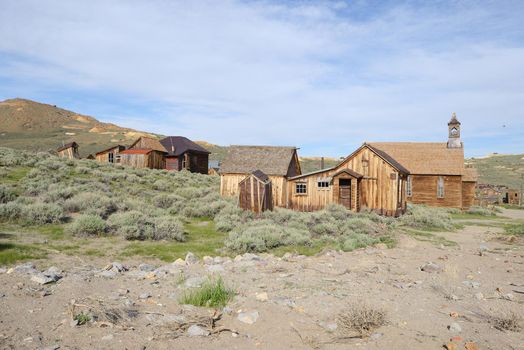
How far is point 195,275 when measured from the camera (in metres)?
8.38

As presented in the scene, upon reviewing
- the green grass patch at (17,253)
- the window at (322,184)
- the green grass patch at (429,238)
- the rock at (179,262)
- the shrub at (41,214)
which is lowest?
the green grass patch at (429,238)

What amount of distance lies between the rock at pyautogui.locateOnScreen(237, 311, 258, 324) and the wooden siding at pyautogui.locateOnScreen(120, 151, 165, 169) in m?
34.6

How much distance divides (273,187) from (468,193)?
57.4 ft

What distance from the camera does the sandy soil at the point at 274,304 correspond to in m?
4.94

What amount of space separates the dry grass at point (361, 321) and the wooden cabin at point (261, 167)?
18.3m

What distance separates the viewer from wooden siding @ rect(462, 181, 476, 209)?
102 ft

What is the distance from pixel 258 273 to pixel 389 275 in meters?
3.00


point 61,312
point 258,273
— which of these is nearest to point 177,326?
point 61,312

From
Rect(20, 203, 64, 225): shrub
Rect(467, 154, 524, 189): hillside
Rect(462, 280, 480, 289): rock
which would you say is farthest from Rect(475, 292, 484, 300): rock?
Rect(467, 154, 524, 189): hillside

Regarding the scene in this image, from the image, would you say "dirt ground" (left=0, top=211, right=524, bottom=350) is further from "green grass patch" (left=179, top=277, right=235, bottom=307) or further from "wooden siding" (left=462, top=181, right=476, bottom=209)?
"wooden siding" (left=462, top=181, right=476, bottom=209)

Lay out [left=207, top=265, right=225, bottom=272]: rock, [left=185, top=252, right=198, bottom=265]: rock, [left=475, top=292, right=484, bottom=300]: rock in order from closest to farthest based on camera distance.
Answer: [left=475, top=292, right=484, bottom=300]: rock
[left=207, top=265, right=225, bottom=272]: rock
[left=185, top=252, right=198, bottom=265]: rock

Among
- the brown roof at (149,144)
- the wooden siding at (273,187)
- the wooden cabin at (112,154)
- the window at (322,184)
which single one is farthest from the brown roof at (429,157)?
the wooden cabin at (112,154)

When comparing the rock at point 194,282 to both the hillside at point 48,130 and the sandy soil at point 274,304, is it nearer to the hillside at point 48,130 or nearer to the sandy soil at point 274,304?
the sandy soil at point 274,304

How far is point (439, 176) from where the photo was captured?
3066 centimetres
